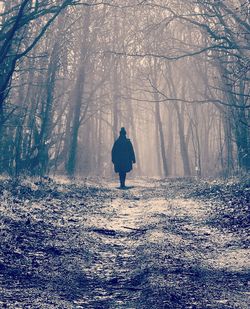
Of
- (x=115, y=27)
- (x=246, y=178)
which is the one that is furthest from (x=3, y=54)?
(x=115, y=27)

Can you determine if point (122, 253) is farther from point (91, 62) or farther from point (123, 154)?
point (91, 62)

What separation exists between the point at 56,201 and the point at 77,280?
756 cm

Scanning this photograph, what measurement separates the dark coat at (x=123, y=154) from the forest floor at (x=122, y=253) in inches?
340

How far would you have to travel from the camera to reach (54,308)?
507 cm

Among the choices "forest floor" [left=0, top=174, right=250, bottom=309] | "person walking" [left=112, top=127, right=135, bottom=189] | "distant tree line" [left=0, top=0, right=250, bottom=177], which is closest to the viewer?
"forest floor" [left=0, top=174, right=250, bottom=309]

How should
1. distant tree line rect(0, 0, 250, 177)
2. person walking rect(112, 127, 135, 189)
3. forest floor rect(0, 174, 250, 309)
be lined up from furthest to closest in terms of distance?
person walking rect(112, 127, 135, 189) < distant tree line rect(0, 0, 250, 177) < forest floor rect(0, 174, 250, 309)

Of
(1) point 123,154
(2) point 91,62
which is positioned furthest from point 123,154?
(2) point 91,62

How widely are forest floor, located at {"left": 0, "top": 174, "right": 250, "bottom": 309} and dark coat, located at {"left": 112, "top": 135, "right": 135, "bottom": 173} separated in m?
8.63

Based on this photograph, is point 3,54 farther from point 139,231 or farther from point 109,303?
point 109,303

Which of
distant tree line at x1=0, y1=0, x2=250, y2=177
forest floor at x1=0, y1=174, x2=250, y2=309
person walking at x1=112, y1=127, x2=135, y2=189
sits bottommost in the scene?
forest floor at x1=0, y1=174, x2=250, y2=309

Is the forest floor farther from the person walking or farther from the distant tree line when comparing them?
the person walking

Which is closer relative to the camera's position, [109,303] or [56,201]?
[109,303]

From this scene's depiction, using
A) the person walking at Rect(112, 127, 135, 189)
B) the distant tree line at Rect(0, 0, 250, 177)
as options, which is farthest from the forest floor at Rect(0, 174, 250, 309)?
the person walking at Rect(112, 127, 135, 189)

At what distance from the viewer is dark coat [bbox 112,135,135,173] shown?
23203 mm
